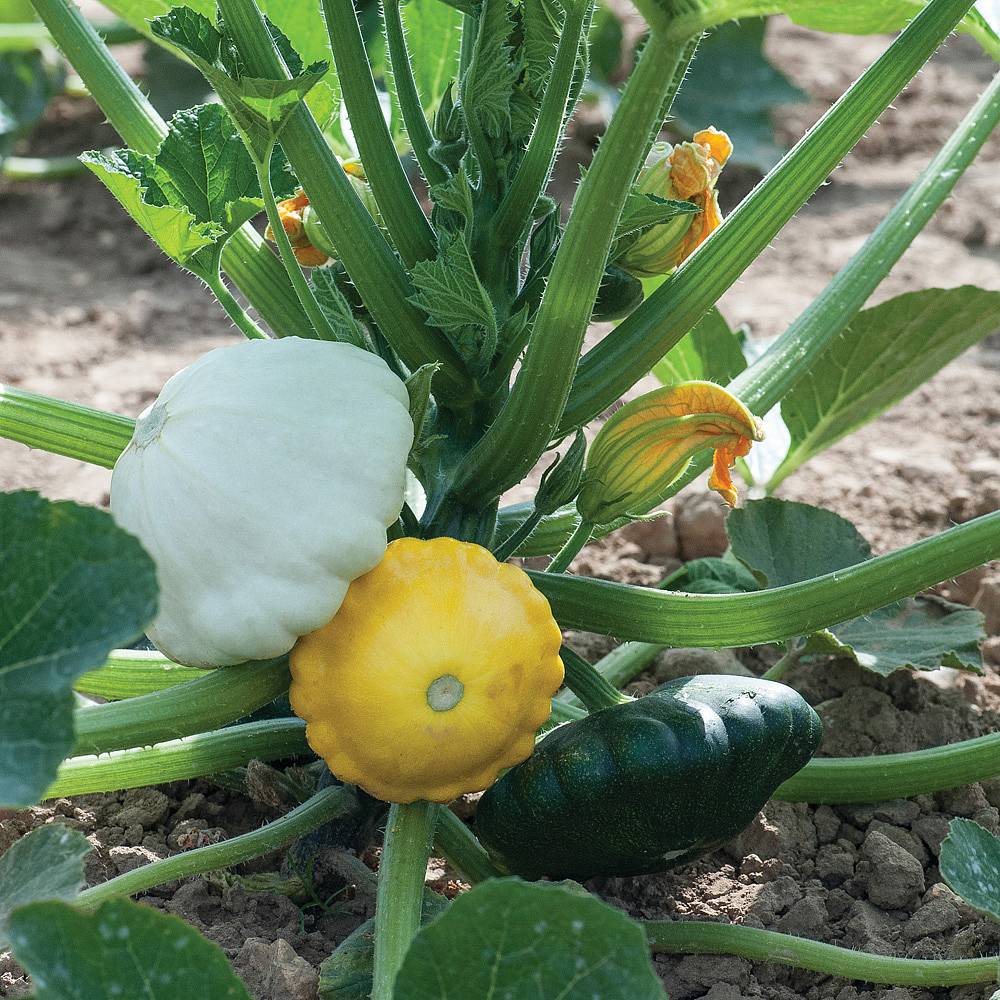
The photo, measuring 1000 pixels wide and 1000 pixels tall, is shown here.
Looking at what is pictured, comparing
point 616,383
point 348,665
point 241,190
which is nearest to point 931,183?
point 616,383

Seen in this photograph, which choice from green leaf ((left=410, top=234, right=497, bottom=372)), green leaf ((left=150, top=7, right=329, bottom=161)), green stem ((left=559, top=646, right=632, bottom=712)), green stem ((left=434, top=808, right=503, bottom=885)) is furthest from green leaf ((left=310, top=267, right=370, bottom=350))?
green stem ((left=434, top=808, right=503, bottom=885))

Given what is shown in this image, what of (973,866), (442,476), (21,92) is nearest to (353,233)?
(442,476)

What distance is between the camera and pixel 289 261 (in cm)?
146

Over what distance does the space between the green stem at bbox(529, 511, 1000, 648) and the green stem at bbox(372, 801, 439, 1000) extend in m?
0.28

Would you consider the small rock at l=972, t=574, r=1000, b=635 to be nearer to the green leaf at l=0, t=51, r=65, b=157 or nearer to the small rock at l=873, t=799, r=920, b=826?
the small rock at l=873, t=799, r=920, b=826

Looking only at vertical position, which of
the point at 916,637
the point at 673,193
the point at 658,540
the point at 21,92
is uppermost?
the point at 673,193

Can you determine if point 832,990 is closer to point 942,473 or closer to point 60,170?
point 942,473

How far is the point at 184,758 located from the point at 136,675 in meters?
0.12

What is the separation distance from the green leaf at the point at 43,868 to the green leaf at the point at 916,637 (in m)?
0.93

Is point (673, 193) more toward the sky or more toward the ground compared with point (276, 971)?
more toward the sky

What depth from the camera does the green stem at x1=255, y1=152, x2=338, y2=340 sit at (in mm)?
1394

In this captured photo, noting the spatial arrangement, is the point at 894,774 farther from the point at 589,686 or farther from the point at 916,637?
the point at 589,686

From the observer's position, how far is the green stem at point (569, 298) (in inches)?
47.7

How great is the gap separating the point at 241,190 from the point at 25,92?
2.73 m
